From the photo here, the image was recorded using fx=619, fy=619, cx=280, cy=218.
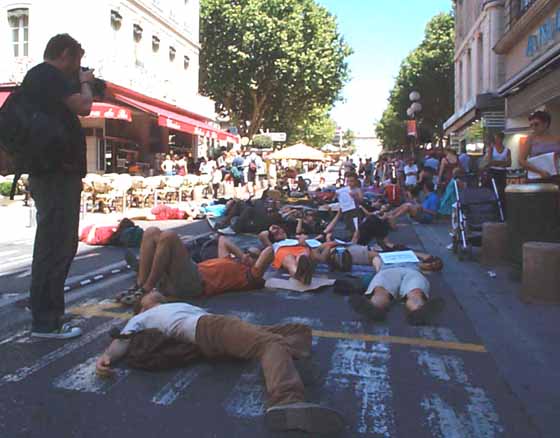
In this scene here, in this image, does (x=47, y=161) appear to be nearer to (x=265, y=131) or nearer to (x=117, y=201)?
(x=117, y=201)

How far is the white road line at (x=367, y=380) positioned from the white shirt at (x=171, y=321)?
922 mm

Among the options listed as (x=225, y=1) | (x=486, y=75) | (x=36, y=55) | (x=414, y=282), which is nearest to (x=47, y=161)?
(x=414, y=282)

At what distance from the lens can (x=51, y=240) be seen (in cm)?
458

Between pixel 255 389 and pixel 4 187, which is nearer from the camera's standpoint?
pixel 255 389

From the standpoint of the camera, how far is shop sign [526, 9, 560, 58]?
51.1ft

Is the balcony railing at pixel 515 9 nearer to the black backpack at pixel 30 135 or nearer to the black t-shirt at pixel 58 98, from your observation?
the black t-shirt at pixel 58 98

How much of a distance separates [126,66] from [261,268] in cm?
2037

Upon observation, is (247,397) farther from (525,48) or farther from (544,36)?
(525,48)

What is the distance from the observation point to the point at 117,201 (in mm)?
17812

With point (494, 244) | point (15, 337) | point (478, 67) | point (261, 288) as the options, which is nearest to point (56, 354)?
point (15, 337)

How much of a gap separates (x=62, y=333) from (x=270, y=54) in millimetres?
36267

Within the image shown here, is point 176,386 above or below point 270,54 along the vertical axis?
below

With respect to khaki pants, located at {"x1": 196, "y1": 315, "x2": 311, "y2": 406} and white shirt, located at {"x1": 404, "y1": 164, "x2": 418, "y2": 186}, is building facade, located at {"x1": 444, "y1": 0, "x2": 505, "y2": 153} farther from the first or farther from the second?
khaki pants, located at {"x1": 196, "y1": 315, "x2": 311, "y2": 406}

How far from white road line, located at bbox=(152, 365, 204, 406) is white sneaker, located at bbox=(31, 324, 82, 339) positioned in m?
1.19
